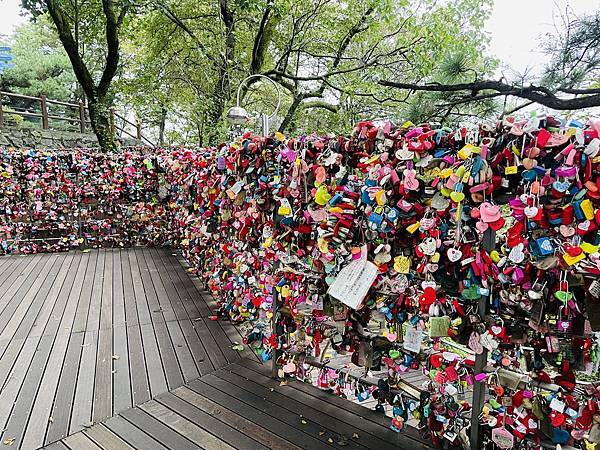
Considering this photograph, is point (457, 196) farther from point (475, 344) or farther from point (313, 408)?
point (313, 408)

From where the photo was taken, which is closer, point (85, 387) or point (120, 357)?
point (85, 387)

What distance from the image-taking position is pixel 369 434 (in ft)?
5.98

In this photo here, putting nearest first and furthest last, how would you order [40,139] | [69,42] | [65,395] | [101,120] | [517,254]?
[517,254] < [65,395] < [69,42] < [101,120] < [40,139]

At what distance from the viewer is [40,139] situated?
1048 centimetres

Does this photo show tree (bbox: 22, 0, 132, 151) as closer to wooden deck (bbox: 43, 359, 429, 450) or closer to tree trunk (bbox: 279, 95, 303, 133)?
tree trunk (bbox: 279, 95, 303, 133)

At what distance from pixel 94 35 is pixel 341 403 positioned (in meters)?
10.4

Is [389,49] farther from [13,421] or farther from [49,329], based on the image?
[13,421]

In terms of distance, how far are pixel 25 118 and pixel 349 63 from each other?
12.0 metres

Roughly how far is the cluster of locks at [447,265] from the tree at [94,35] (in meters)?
8.21

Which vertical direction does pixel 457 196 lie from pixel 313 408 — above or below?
above

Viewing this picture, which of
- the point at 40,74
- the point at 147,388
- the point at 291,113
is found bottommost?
the point at 147,388

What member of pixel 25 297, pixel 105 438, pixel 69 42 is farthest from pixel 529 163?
pixel 69 42

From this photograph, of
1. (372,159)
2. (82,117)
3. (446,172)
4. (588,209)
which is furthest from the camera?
(82,117)

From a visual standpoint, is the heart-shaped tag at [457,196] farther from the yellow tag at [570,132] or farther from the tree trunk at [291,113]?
the tree trunk at [291,113]
